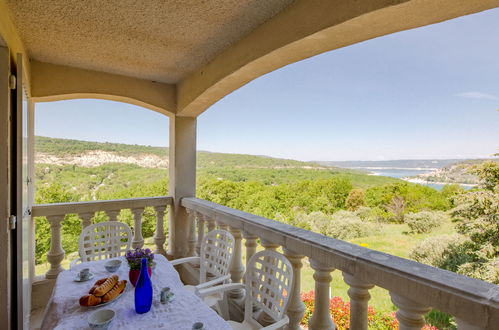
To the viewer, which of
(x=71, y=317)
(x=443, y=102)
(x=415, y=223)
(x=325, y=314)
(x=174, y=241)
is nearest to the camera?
(x=71, y=317)

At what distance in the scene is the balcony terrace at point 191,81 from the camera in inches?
43.9

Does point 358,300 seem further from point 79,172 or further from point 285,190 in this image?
point 285,190

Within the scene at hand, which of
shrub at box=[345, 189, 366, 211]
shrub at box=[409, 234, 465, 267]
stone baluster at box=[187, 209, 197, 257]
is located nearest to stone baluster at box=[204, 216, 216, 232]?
stone baluster at box=[187, 209, 197, 257]

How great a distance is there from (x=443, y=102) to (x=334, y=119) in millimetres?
6964

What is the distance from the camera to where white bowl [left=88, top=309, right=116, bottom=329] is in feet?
3.51

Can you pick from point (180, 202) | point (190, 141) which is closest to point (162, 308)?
point (180, 202)

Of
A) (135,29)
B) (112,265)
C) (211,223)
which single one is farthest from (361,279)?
(135,29)

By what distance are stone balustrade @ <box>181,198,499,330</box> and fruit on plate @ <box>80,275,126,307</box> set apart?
2.99 feet

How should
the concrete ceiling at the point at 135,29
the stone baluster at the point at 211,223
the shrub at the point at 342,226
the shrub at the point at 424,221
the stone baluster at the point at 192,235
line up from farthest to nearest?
1. the shrub at the point at 342,226
2. the shrub at the point at 424,221
3. the stone baluster at the point at 192,235
4. the stone baluster at the point at 211,223
5. the concrete ceiling at the point at 135,29

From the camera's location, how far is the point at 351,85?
63.3 ft

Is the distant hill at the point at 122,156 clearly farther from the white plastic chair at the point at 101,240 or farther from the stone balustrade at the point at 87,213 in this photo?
the white plastic chair at the point at 101,240

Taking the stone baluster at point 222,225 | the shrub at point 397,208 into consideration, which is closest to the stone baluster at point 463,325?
the stone baluster at point 222,225

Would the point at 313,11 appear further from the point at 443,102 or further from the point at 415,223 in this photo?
the point at 443,102

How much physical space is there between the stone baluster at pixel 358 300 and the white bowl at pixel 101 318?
109 centimetres
